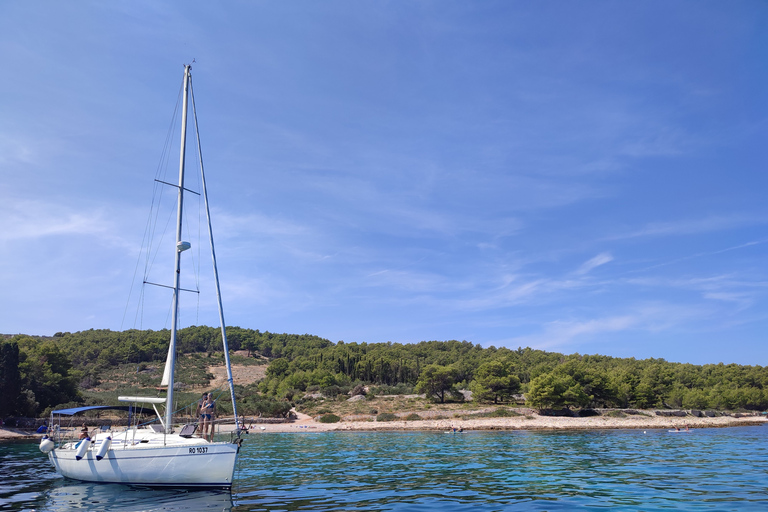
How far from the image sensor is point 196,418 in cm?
2381

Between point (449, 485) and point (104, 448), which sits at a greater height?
point (104, 448)

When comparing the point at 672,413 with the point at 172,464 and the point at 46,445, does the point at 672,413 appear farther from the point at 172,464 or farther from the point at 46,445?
the point at 46,445

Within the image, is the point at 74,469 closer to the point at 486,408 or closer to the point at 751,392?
the point at 486,408

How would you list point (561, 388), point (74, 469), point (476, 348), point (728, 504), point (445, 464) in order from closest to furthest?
point (728, 504)
point (74, 469)
point (445, 464)
point (561, 388)
point (476, 348)

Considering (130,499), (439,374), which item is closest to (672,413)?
(439,374)

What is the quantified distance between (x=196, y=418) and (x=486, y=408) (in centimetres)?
7393

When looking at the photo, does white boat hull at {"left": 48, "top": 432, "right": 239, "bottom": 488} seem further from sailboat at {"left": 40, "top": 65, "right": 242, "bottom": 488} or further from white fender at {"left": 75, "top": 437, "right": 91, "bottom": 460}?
white fender at {"left": 75, "top": 437, "right": 91, "bottom": 460}

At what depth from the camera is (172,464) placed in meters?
19.6

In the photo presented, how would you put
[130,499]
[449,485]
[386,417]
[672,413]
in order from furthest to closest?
1. [672,413]
2. [386,417]
3. [449,485]
4. [130,499]

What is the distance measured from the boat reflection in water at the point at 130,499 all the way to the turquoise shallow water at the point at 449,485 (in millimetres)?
42

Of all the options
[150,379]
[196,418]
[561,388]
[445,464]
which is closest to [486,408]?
[561,388]

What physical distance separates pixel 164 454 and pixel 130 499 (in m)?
2.07

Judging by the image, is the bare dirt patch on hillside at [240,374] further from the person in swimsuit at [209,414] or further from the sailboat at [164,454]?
the person in swimsuit at [209,414]

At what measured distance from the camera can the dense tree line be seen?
75.2 metres
